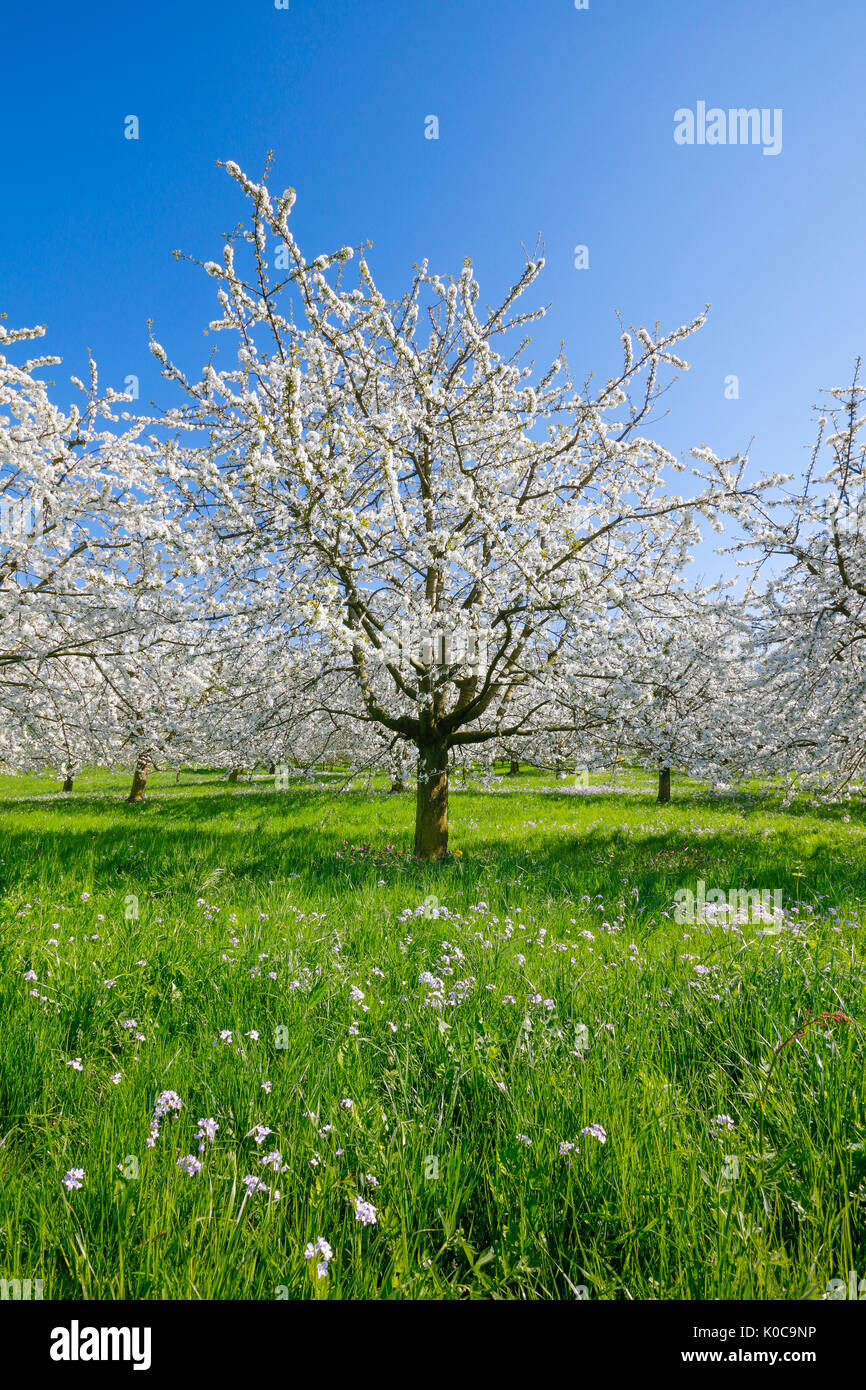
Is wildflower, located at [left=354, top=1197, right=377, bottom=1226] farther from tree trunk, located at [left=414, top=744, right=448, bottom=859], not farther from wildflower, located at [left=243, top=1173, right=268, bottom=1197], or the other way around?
tree trunk, located at [left=414, top=744, right=448, bottom=859]

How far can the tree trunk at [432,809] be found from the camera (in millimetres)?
8992

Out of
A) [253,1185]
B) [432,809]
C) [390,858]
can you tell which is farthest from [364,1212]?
[432,809]

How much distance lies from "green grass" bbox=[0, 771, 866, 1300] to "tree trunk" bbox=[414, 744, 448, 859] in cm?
332

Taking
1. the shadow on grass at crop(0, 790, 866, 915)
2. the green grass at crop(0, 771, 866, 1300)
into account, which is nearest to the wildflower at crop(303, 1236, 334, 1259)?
the green grass at crop(0, 771, 866, 1300)

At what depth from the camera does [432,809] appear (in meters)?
9.20

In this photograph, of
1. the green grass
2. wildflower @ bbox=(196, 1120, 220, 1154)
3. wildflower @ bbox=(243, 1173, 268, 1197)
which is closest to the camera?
the green grass

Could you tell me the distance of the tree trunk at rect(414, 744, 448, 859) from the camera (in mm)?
8992

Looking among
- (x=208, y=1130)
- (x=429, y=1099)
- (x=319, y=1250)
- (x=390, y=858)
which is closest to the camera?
(x=319, y=1250)

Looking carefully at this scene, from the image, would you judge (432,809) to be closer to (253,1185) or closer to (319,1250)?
(253,1185)

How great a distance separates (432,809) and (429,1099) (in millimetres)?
6510

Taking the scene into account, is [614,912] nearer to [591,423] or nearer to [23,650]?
[591,423]

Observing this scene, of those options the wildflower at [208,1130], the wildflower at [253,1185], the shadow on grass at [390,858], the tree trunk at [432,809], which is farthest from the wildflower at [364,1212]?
the tree trunk at [432,809]

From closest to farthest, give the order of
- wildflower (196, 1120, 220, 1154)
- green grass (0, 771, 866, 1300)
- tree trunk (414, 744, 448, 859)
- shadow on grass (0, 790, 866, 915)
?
green grass (0, 771, 866, 1300)
wildflower (196, 1120, 220, 1154)
shadow on grass (0, 790, 866, 915)
tree trunk (414, 744, 448, 859)

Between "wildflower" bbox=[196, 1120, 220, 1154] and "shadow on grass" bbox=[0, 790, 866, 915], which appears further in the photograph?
"shadow on grass" bbox=[0, 790, 866, 915]
